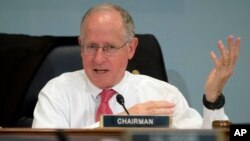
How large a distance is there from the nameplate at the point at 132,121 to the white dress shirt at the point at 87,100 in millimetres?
697

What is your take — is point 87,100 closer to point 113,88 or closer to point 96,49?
point 113,88

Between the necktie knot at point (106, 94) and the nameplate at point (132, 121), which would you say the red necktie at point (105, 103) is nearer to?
the necktie knot at point (106, 94)

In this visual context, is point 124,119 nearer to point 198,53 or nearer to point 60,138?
point 60,138

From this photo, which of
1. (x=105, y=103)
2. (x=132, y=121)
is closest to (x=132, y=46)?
(x=105, y=103)

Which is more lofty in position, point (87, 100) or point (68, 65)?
point (68, 65)

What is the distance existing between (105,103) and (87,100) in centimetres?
10

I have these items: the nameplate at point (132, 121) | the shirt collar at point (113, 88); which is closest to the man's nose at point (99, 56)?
the shirt collar at point (113, 88)

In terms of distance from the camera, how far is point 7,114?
8.34 feet

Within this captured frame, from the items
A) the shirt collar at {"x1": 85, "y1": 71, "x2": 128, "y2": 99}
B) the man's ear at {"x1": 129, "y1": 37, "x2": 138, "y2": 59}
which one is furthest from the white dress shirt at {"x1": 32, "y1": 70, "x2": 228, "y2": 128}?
the man's ear at {"x1": 129, "y1": 37, "x2": 138, "y2": 59}

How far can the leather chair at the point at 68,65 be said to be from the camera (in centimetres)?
257

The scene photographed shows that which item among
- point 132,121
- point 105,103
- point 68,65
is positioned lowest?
point 132,121

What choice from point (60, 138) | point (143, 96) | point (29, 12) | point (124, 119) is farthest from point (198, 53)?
point (60, 138)

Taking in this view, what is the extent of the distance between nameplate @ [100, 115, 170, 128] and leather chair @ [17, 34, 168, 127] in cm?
99

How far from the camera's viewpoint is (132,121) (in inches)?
63.4
